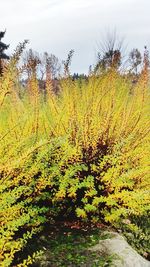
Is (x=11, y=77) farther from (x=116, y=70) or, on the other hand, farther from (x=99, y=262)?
(x=116, y=70)

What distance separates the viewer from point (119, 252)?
3.71m

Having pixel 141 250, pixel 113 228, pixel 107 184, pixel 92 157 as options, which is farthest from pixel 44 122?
pixel 141 250

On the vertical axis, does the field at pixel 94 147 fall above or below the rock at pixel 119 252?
above

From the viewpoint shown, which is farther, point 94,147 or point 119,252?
point 94,147

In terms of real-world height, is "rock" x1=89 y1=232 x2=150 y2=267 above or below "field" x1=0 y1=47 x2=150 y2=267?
below

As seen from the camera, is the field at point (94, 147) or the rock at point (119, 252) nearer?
the rock at point (119, 252)

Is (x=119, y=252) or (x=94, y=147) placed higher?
(x=94, y=147)

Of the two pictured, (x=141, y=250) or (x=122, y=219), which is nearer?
(x=141, y=250)

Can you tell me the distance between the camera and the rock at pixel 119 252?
3.58 metres

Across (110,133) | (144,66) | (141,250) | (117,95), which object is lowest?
(141,250)

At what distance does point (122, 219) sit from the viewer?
4.69 meters

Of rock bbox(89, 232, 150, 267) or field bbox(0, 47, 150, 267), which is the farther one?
field bbox(0, 47, 150, 267)

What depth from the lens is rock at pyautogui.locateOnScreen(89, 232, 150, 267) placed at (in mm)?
3585

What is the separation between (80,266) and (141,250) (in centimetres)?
101
